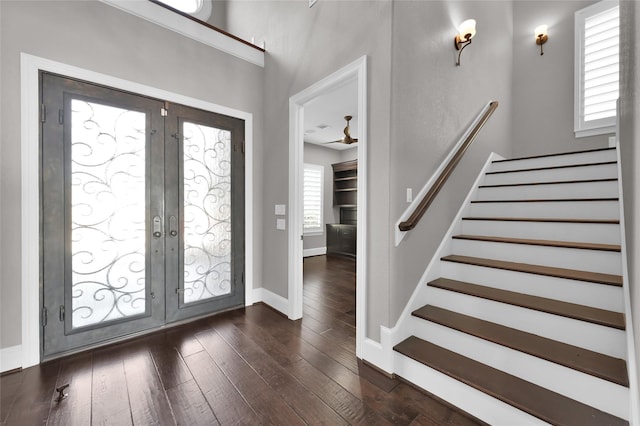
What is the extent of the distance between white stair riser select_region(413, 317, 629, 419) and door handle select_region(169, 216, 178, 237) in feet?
7.93

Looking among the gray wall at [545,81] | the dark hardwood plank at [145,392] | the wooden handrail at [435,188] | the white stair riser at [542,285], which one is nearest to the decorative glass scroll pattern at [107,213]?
the dark hardwood plank at [145,392]

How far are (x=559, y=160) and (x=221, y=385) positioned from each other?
12.9 ft

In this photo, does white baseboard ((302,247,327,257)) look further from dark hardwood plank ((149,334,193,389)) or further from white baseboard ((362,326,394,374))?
white baseboard ((362,326,394,374))

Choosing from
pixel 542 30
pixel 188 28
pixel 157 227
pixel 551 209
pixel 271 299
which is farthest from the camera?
pixel 542 30

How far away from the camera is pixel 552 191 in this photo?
251cm

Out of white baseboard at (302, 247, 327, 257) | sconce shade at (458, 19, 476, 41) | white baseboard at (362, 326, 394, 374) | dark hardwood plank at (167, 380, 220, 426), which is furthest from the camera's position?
white baseboard at (302, 247, 327, 257)

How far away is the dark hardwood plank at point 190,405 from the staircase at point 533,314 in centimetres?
124

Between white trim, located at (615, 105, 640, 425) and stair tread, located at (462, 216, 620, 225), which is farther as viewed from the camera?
stair tread, located at (462, 216, 620, 225)

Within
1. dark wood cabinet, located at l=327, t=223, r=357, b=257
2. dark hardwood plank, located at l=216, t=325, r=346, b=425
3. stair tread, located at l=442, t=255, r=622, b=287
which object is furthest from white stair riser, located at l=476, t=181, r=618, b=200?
dark wood cabinet, located at l=327, t=223, r=357, b=257

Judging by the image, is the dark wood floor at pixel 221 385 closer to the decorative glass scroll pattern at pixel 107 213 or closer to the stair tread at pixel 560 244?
the decorative glass scroll pattern at pixel 107 213

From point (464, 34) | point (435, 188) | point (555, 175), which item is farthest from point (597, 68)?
point (435, 188)

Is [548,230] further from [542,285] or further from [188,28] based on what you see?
[188,28]

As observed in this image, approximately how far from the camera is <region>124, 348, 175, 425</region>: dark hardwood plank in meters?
1.45

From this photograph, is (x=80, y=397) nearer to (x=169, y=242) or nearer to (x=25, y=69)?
(x=169, y=242)
